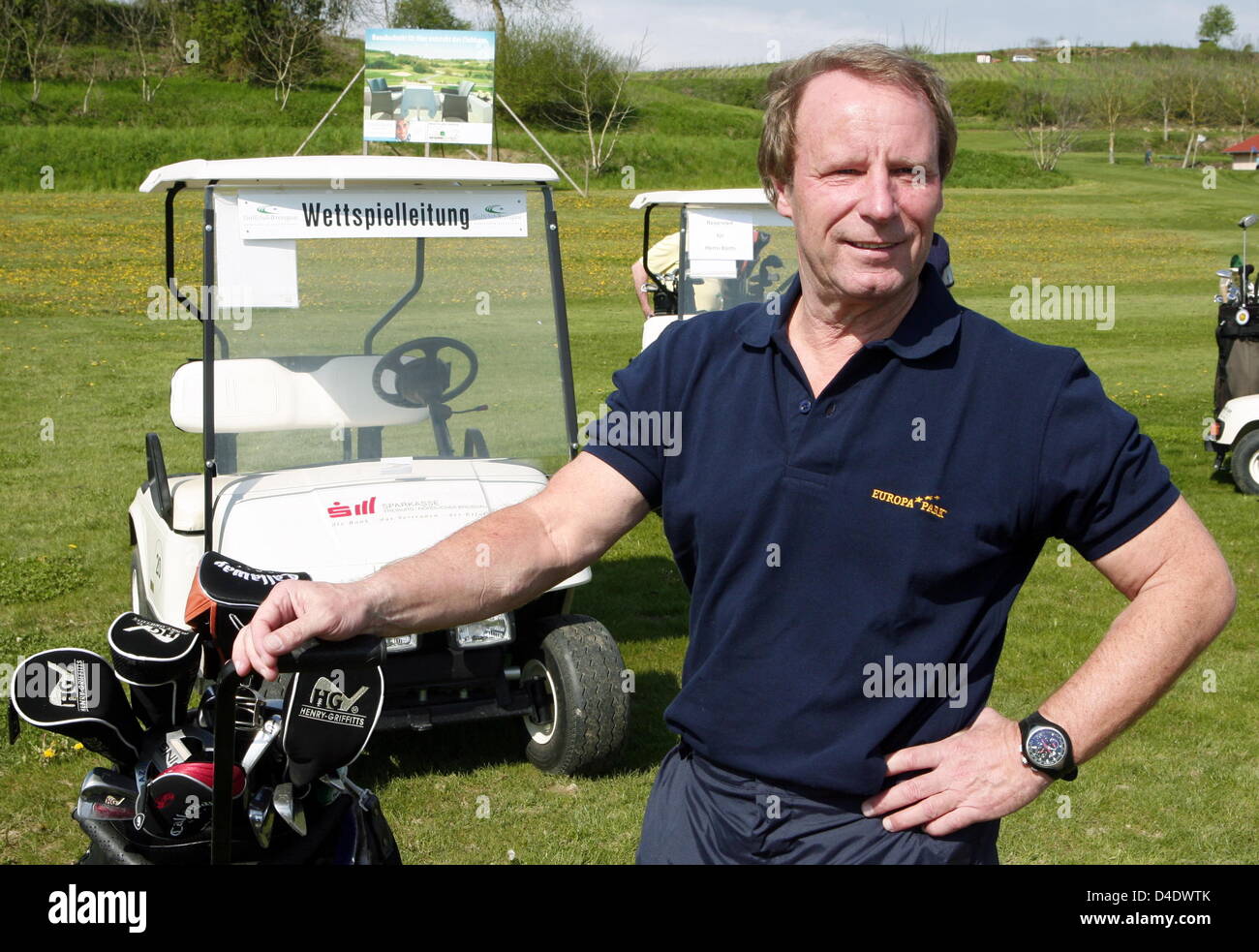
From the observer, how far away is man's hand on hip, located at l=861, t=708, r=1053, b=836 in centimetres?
178

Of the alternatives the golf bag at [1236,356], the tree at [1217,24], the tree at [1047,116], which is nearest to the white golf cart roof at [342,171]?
the golf bag at [1236,356]

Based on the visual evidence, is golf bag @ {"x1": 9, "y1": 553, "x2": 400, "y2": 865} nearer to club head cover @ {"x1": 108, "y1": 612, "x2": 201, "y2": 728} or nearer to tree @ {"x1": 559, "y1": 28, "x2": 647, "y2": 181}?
club head cover @ {"x1": 108, "y1": 612, "x2": 201, "y2": 728}

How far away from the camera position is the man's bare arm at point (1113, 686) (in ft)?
5.76

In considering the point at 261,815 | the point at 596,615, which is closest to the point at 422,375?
the point at 596,615

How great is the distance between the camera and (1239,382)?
9.80 m

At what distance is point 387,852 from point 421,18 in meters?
53.5

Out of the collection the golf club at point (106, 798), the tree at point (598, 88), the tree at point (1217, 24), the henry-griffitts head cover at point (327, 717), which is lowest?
the golf club at point (106, 798)

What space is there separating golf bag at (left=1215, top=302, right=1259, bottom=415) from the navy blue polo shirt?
8638 mm

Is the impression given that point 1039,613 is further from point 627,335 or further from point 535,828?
point 627,335

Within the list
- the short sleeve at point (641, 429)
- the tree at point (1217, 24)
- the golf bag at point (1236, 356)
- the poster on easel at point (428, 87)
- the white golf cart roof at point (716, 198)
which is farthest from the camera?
the tree at point (1217, 24)

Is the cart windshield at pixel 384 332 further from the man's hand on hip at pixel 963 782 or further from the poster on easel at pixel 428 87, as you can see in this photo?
the man's hand on hip at pixel 963 782

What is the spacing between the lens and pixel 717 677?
76.7 inches

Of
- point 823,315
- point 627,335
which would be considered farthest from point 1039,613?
point 627,335

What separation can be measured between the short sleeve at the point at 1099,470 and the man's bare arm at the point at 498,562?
638 mm
